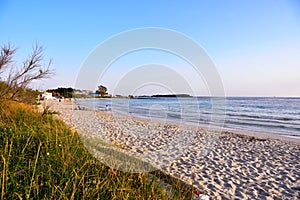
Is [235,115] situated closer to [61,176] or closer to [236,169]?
[236,169]

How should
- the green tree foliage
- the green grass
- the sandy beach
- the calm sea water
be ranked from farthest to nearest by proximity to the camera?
the calm sea water → the green tree foliage → the sandy beach → the green grass

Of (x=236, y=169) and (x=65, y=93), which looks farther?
(x=65, y=93)

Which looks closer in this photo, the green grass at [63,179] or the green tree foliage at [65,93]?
the green grass at [63,179]

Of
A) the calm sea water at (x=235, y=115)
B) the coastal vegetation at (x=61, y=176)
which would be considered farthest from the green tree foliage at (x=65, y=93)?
the calm sea water at (x=235, y=115)

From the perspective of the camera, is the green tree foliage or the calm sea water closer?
the green tree foliage

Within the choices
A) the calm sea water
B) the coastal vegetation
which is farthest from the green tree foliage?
the calm sea water

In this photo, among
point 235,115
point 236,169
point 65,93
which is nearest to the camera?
point 236,169

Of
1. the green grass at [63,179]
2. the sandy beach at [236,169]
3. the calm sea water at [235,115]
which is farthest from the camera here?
the calm sea water at [235,115]

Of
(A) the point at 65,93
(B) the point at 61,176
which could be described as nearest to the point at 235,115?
(A) the point at 65,93

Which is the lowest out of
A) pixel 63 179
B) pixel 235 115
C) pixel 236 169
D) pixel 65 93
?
pixel 236 169

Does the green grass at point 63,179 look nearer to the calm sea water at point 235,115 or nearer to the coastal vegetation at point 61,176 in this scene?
the coastal vegetation at point 61,176

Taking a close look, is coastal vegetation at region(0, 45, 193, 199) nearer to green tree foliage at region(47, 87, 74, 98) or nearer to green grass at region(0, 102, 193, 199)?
green grass at region(0, 102, 193, 199)

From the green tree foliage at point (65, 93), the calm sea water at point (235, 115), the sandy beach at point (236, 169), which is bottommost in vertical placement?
the sandy beach at point (236, 169)

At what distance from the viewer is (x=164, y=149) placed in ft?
23.9
